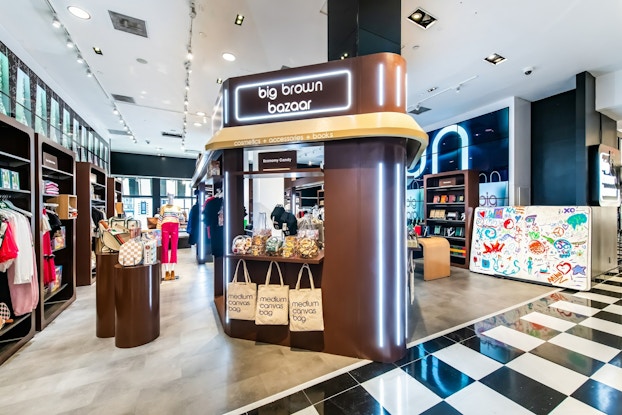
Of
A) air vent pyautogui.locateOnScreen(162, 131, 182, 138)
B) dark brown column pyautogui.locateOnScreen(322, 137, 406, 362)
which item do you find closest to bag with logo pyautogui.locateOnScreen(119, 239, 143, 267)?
dark brown column pyautogui.locateOnScreen(322, 137, 406, 362)

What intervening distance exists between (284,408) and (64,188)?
501 centimetres

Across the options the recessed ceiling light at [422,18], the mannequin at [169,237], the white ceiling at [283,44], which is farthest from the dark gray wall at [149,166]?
the recessed ceiling light at [422,18]

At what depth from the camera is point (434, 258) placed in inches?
215

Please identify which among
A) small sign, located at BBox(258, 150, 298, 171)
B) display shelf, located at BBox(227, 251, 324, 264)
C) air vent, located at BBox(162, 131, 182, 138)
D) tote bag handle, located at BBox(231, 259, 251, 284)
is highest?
air vent, located at BBox(162, 131, 182, 138)

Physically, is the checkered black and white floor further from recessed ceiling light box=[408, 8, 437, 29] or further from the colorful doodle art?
recessed ceiling light box=[408, 8, 437, 29]

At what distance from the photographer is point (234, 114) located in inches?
120

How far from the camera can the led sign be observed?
2645 mm

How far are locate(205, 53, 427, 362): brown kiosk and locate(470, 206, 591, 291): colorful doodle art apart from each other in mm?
4184

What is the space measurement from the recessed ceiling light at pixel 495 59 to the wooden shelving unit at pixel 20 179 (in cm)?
723

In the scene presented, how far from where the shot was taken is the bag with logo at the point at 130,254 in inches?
113

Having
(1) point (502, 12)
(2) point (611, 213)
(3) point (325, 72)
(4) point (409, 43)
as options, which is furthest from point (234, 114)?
(2) point (611, 213)

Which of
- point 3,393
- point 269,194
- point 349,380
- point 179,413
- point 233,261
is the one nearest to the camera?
point 179,413

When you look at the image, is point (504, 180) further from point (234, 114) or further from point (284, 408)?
point (284, 408)

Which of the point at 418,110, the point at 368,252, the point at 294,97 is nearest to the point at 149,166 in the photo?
the point at 418,110
